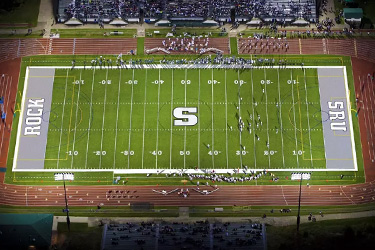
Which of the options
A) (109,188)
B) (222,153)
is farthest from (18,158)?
(222,153)

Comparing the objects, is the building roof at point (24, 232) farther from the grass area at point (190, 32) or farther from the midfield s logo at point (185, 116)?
the grass area at point (190, 32)

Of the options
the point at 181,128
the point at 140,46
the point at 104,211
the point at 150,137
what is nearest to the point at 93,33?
the point at 140,46

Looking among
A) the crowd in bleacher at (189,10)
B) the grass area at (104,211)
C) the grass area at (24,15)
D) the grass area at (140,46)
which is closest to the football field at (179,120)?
the grass area at (140,46)

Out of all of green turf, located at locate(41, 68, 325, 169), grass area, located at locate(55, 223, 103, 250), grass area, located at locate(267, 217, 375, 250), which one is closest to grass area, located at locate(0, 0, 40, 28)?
green turf, located at locate(41, 68, 325, 169)

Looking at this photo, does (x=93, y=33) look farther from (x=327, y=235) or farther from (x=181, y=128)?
(x=327, y=235)

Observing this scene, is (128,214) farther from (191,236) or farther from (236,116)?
(236,116)

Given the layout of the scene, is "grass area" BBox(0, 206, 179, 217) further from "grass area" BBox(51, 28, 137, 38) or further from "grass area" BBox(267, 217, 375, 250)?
"grass area" BBox(51, 28, 137, 38)
